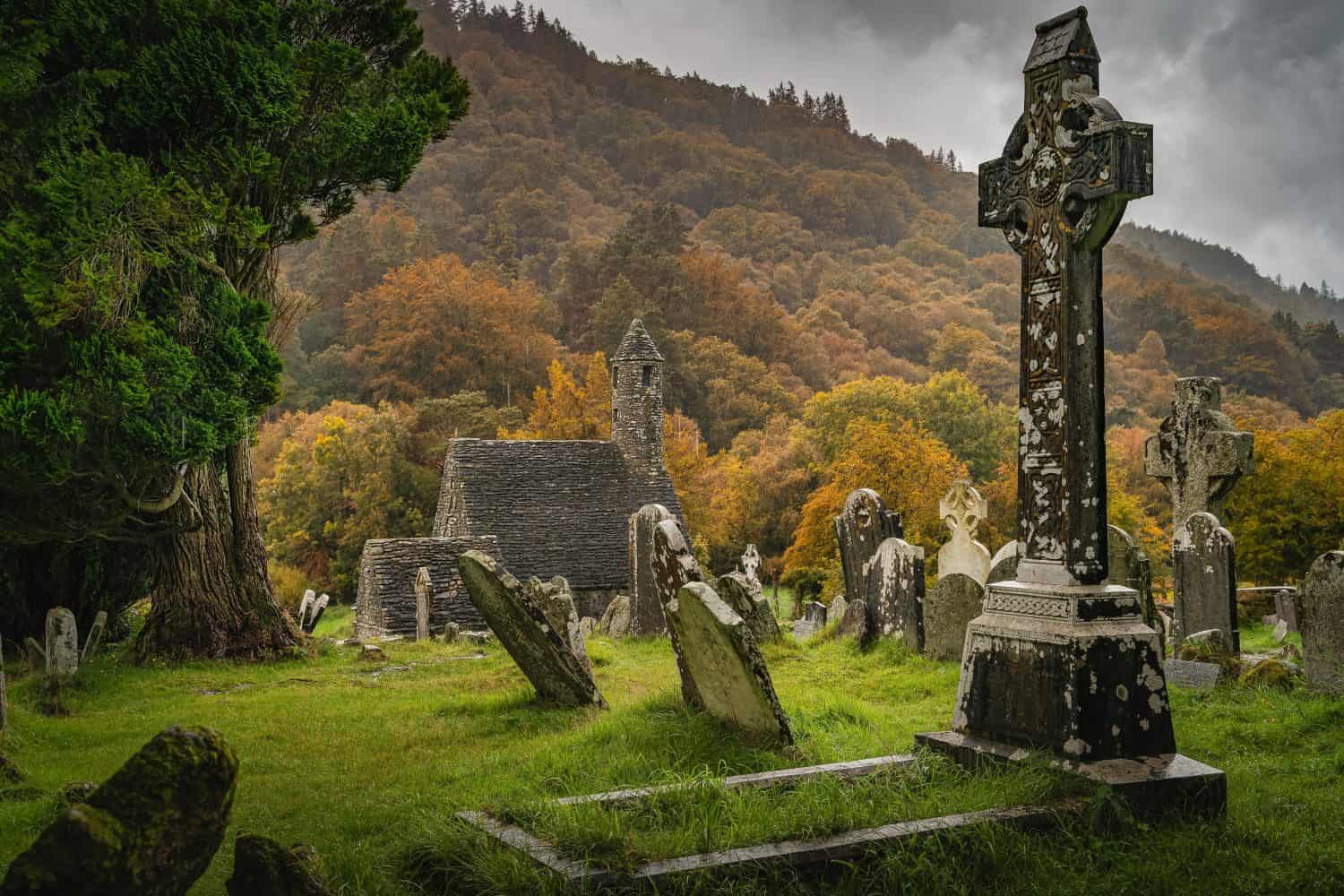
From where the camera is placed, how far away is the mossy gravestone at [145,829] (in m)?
2.77

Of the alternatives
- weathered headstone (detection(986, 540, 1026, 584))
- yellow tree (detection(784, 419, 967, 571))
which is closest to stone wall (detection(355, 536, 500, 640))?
yellow tree (detection(784, 419, 967, 571))

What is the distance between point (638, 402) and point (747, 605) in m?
21.6

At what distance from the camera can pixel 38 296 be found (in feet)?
34.0

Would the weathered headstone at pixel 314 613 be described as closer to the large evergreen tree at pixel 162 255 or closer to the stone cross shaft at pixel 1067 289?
the large evergreen tree at pixel 162 255

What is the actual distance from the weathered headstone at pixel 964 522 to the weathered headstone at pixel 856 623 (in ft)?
8.85

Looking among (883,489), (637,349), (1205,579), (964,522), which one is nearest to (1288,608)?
(964,522)

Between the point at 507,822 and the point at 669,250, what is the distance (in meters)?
59.0

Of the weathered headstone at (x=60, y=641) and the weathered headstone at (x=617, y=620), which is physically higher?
the weathered headstone at (x=60, y=641)

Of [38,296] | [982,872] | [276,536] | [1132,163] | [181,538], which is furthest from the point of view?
[276,536]

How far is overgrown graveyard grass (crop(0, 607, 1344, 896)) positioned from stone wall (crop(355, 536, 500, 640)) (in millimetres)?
12211

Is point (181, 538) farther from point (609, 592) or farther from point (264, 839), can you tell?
point (609, 592)

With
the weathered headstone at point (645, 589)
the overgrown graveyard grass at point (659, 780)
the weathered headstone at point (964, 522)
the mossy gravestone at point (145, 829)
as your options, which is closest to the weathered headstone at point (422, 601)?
the weathered headstone at point (645, 589)

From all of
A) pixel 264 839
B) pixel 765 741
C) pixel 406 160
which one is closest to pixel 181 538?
pixel 406 160

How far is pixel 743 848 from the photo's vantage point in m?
4.29
